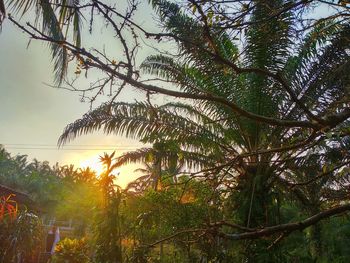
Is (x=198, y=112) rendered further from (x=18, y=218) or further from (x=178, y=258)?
(x=18, y=218)

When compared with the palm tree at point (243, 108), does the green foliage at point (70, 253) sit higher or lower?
lower

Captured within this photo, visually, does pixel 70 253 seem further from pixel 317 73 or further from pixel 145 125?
pixel 317 73

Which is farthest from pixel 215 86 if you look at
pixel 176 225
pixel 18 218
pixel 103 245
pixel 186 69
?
pixel 18 218

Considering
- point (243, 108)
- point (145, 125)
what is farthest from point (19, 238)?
point (243, 108)

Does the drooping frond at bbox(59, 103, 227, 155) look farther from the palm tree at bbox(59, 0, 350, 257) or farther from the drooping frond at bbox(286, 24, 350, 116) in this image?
the drooping frond at bbox(286, 24, 350, 116)

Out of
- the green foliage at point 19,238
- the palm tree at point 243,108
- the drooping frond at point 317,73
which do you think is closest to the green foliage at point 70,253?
the green foliage at point 19,238

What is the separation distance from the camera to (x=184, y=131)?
8148 millimetres

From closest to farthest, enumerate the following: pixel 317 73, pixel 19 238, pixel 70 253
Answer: pixel 317 73
pixel 19 238
pixel 70 253

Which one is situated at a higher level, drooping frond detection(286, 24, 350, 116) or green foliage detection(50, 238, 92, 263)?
drooping frond detection(286, 24, 350, 116)

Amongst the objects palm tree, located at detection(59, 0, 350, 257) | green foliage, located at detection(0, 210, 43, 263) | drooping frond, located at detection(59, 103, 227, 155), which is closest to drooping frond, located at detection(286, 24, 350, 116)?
palm tree, located at detection(59, 0, 350, 257)

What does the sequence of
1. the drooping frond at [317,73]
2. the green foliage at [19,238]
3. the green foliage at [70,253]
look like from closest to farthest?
the drooping frond at [317,73]
the green foliage at [19,238]
the green foliage at [70,253]

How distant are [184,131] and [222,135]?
810 mm

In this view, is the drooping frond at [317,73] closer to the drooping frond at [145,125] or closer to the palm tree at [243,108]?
the palm tree at [243,108]

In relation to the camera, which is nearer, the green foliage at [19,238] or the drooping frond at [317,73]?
the drooping frond at [317,73]
